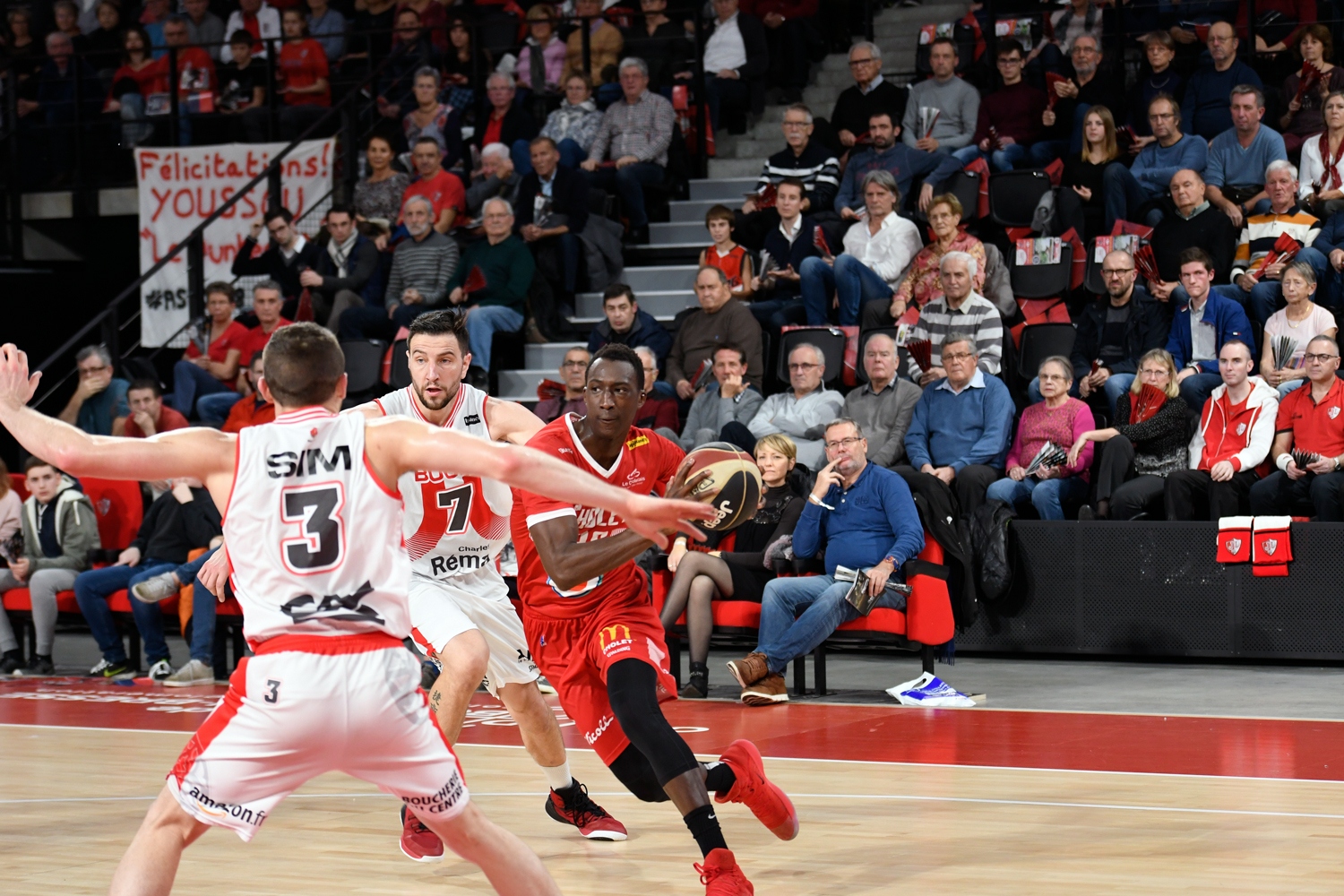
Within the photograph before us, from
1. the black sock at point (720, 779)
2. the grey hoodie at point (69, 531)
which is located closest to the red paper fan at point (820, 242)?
the grey hoodie at point (69, 531)

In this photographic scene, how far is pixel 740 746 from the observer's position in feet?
16.1

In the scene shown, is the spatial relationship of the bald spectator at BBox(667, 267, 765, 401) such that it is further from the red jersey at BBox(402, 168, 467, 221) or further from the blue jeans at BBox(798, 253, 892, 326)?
the red jersey at BBox(402, 168, 467, 221)

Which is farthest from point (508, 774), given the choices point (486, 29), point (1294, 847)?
point (486, 29)

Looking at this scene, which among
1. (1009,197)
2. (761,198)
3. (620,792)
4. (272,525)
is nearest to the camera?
(272,525)

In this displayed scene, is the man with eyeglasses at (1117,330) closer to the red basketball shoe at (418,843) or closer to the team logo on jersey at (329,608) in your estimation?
the red basketball shoe at (418,843)

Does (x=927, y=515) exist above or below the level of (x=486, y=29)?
below

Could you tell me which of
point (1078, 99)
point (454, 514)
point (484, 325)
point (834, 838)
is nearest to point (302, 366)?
point (454, 514)

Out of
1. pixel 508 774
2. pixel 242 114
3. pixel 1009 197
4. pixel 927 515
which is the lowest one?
pixel 508 774

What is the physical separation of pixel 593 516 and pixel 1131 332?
6.62 m

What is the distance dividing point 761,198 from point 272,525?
9.78 m

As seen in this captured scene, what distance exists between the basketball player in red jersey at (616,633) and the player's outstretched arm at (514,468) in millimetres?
929

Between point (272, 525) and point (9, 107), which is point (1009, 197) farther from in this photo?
point (9, 107)

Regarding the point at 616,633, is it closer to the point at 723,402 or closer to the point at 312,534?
the point at 312,534

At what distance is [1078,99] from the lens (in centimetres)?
1241
